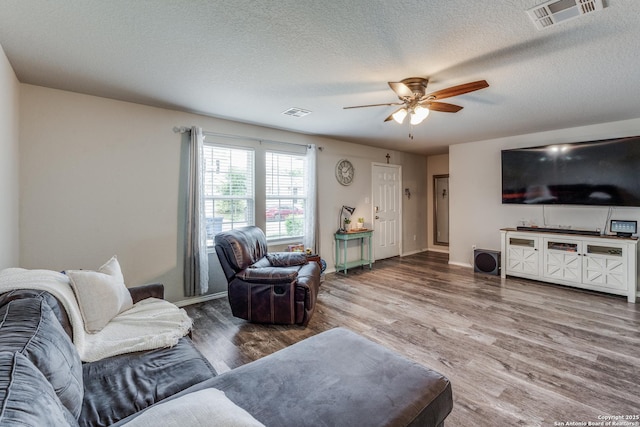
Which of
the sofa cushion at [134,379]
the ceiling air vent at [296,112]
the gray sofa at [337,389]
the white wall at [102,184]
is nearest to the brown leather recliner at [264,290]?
the white wall at [102,184]

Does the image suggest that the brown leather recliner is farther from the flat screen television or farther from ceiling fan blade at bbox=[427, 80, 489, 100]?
the flat screen television

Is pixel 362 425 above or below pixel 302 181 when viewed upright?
below

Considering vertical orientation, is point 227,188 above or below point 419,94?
below

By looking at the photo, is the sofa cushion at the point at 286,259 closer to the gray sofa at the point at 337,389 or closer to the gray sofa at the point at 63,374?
the gray sofa at the point at 63,374

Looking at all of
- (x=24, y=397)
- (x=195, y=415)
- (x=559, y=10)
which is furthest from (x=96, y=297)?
(x=559, y=10)

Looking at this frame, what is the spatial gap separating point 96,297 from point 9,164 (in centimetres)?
153

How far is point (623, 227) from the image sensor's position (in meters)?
3.92

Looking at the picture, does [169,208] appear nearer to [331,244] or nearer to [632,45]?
[331,244]

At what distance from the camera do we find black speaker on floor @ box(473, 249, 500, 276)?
4910 millimetres

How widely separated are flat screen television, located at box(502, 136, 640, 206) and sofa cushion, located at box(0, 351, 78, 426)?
19.1 ft

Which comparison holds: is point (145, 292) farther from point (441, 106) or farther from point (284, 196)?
point (441, 106)

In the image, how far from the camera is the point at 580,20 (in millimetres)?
1790

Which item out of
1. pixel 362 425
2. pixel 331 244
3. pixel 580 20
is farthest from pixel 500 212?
pixel 362 425

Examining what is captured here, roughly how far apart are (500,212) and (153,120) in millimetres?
5730
